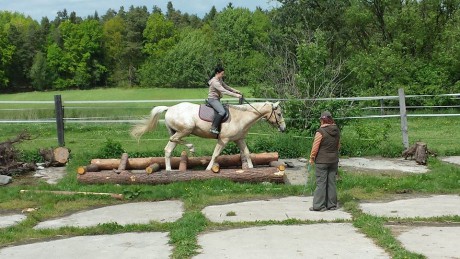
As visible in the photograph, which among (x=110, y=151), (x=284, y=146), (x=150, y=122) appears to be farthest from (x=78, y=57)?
(x=150, y=122)

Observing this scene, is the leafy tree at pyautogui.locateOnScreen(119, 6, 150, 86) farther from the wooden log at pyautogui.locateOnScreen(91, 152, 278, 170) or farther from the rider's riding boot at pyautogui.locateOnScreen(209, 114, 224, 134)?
the rider's riding boot at pyautogui.locateOnScreen(209, 114, 224, 134)

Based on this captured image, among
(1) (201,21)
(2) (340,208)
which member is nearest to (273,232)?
(2) (340,208)

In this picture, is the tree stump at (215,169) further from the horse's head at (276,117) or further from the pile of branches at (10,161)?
the pile of branches at (10,161)

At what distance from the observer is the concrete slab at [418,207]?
10.2 metres

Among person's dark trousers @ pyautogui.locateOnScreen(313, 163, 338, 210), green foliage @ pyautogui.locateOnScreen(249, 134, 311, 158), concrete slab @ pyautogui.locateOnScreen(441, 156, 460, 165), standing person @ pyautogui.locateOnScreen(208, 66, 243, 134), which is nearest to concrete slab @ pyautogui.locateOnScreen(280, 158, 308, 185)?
green foliage @ pyautogui.locateOnScreen(249, 134, 311, 158)

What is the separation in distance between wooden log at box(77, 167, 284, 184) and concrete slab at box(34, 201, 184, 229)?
1.48m

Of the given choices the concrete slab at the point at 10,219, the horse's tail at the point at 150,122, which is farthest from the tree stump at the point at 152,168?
the concrete slab at the point at 10,219

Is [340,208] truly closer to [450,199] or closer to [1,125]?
[450,199]

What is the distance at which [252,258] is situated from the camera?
303 inches

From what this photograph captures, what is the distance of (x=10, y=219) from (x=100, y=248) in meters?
2.98

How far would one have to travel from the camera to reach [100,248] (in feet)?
28.1

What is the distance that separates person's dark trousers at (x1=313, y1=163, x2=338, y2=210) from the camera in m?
10.6

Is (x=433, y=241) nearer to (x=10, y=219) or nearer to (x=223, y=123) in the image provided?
(x=223, y=123)

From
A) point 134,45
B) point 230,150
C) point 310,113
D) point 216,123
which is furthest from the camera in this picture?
point 134,45
